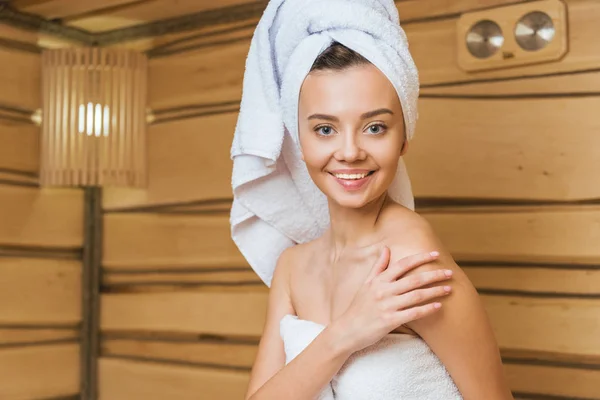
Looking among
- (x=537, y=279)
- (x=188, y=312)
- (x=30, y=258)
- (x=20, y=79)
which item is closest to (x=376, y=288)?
(x=537, y=279)

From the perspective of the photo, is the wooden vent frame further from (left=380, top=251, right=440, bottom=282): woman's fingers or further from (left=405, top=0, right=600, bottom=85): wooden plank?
(left=380, top=251, right=440, bottom=282): woman's fingers

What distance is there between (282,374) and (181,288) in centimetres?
151

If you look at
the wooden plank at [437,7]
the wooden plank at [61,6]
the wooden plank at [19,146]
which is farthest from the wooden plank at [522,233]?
the wooden plank at [19,146]

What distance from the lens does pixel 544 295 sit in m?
2.11

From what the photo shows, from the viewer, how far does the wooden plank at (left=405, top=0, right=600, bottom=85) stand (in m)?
2.06

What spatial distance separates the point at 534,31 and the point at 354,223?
0.94 meters

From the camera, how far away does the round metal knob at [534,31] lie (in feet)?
6.93

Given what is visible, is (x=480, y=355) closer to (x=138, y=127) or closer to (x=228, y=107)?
(x=228, y=107)

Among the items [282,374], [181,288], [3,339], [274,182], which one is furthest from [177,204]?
[282,374]

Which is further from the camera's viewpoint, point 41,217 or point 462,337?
point 41,217

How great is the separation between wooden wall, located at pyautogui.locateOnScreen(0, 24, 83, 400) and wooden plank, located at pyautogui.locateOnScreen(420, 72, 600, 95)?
1484mm

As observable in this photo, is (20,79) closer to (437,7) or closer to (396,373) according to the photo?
(437,7)

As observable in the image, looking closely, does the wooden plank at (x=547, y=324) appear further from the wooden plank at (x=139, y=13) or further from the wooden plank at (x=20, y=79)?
the wooden plank at (x=20, y=79)

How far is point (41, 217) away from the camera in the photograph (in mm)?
2961
